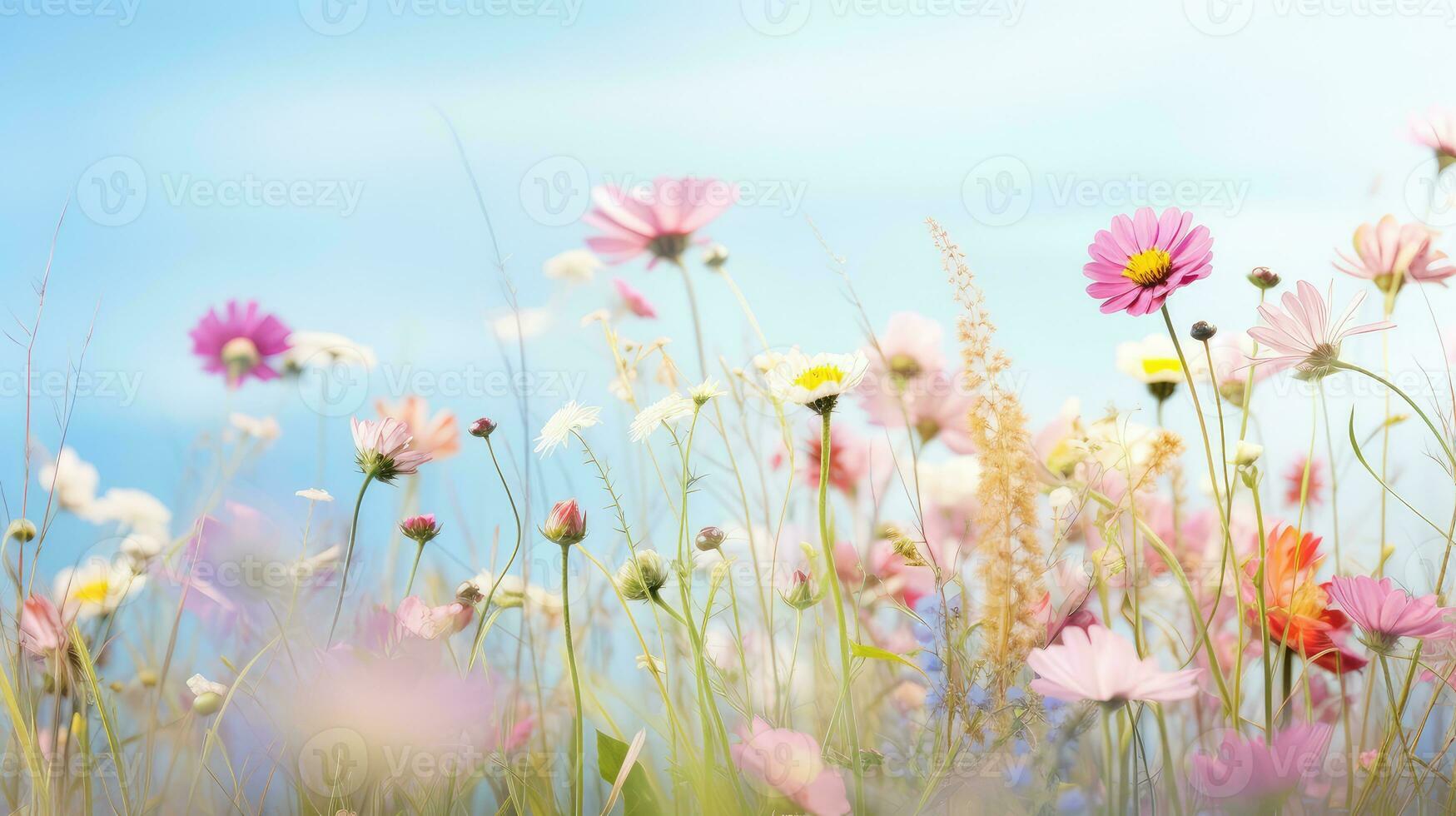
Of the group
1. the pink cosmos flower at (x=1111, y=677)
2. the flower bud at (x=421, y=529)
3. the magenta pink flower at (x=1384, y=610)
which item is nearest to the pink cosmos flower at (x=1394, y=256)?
the magenta pink flower at (x=1384, y=610)

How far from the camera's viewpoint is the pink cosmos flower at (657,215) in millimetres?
813

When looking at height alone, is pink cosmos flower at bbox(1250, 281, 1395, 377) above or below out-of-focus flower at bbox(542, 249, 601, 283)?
below

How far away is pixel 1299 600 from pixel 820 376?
0.35 meters

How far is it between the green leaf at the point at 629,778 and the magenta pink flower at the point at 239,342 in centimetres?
71

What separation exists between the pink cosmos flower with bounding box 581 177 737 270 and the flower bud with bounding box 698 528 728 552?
A: 0.29 meters

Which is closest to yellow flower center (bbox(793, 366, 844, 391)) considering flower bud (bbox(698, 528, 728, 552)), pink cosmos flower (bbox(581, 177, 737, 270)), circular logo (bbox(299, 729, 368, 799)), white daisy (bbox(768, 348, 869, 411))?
white daisy (bbox(768, 348, 869, 411))

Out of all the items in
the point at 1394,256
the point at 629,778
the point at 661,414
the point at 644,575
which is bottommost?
the point at 629,778

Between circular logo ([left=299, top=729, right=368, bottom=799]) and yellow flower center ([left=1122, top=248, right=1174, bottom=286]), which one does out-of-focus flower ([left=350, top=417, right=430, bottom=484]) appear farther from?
yellow flower center ([left=1122, top=248, right=1174, bottom=286])

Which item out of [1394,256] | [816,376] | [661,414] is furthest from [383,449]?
[1394,256]

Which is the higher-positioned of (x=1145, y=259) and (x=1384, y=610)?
(x=1145, y=259)

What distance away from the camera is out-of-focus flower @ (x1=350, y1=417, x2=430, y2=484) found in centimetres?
70

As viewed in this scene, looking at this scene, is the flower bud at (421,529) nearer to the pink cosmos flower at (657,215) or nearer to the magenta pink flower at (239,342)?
the pink cosmos flower at (657,215)

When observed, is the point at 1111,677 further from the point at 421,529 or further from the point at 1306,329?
the point at 421,529

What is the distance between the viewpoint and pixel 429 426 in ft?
3.20
